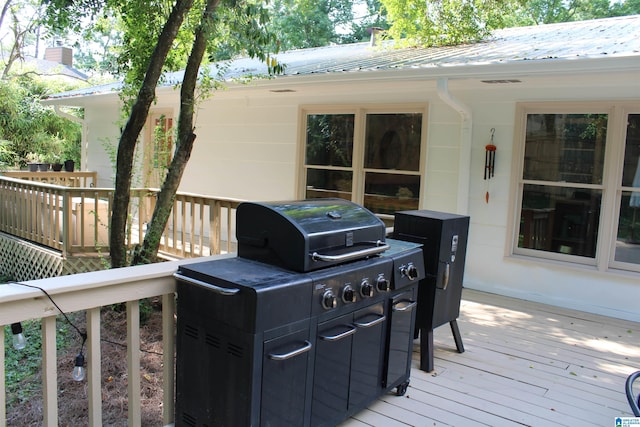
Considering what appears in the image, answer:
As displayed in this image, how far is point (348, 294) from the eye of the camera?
2.47 metres

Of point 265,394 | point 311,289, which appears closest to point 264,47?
point 311,289

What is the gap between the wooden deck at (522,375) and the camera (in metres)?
2.94

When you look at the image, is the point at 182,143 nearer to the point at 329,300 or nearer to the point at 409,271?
the point at 409,271

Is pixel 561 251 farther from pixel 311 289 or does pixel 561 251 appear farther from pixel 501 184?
pixel 311 289

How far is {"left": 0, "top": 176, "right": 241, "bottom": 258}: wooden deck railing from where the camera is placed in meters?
5.93

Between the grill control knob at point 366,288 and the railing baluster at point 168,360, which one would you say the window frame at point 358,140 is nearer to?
the grill control knob at point 366,288

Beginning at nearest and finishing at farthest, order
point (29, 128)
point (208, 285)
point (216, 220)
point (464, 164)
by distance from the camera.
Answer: point (208, 285) < point (464, 164) < point (216, 220) < point (29, 128)

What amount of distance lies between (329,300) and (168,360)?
0.84 m

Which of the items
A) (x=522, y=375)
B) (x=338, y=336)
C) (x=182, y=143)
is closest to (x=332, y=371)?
(x=338, y=336)

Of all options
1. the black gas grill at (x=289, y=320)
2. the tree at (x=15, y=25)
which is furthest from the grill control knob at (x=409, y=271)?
the tree at (x=15, y=25)

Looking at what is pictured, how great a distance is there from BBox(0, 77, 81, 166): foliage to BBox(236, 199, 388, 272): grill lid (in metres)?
14.5

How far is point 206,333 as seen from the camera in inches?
86.9

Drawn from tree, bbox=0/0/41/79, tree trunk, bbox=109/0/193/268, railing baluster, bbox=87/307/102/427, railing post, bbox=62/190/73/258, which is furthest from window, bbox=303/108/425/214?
tree, bbox=0/0/41/79

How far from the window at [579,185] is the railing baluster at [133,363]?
14.5ft
